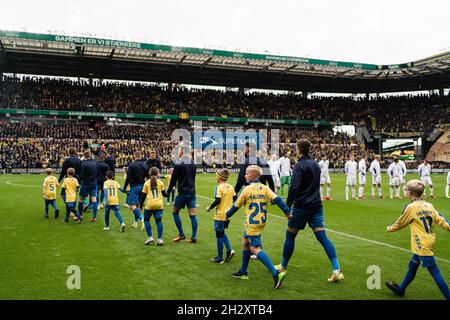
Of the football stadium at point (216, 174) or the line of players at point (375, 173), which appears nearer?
the football stadium at point (216, 174)

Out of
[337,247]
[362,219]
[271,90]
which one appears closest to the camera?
[337,247]

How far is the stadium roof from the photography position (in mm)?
38344

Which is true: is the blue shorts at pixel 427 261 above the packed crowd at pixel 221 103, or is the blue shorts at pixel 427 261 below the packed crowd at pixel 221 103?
below

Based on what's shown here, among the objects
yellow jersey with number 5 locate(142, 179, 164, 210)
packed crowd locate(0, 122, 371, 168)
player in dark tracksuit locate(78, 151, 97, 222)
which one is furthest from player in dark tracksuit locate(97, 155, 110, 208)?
packed crowd locate(0, 122, 371, 168)

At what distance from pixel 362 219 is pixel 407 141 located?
151 ft

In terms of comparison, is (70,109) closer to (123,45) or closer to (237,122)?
(123,45)

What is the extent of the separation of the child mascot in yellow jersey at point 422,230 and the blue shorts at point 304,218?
1232 millimetres

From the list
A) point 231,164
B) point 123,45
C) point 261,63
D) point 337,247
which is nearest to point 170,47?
point 123,45

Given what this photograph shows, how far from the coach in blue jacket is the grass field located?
0.49m

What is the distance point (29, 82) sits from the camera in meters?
46.3

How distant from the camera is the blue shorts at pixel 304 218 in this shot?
6356 millimetres

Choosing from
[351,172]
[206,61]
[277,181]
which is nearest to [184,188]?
[277,181]

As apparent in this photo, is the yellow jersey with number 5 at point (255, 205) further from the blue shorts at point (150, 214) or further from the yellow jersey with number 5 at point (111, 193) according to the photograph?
the yellow jersey with number 5 at point (111, 193)

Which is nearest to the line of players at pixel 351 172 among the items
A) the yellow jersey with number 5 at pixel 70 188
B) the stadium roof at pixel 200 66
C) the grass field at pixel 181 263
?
the grass field at pixel 181 263
